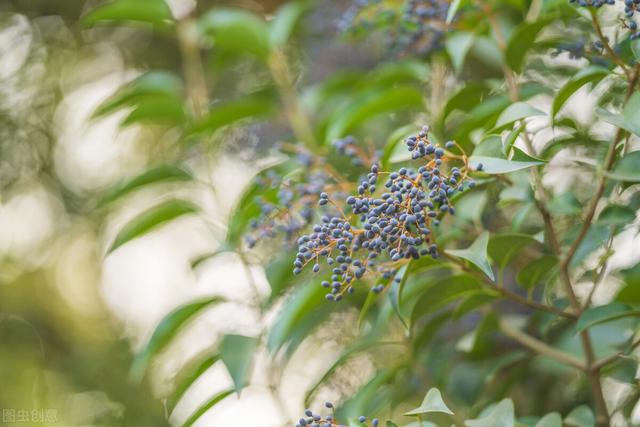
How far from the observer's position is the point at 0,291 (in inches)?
98.8

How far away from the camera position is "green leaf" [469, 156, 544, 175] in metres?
0.82

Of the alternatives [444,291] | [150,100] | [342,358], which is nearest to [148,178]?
[150,100]

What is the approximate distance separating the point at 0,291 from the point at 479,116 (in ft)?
6.25

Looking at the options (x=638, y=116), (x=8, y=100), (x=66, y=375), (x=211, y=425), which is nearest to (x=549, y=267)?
(x=638, y=116)

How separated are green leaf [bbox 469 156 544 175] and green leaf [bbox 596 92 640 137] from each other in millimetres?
112

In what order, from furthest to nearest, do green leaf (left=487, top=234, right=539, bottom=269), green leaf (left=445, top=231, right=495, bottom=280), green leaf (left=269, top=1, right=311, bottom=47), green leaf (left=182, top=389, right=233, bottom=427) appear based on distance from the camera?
green leaf (left=269, top=1, right=311, bottom=47) → green leaf (left=182, top=389, right=233, bottom=427) → green leaf (left=487, top=234, right=539, bottom=269) → green leaf (left=445, top=231, right=495, bottom=280)

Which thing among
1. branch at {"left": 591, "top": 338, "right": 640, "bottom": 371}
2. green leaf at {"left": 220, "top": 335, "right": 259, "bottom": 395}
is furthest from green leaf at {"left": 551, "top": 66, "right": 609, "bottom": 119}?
green leaf at {"left": 220, "top": 335, "right": 259, "bottom": 395}

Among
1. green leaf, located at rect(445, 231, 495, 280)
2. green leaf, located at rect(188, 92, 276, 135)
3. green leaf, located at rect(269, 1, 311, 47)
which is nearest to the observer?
green leaf, located at rect(445, 231, 495, 280)

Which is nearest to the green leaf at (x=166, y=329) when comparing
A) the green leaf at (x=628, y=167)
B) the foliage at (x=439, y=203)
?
the foliage at (x=439, y=203)

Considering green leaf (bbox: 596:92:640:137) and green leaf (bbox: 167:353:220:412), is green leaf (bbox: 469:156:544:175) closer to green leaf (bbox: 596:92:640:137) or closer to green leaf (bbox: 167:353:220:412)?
green leaf (bbox: 596:92:640:137)

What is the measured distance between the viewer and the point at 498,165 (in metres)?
0.85

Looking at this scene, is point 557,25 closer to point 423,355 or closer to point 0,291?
point 423,355

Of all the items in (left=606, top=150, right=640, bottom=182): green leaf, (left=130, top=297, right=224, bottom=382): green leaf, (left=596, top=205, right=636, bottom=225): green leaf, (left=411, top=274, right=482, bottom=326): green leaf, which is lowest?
(left=130, top=297, right=224, bottom=382): green leaf

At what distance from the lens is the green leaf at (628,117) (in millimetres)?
851
